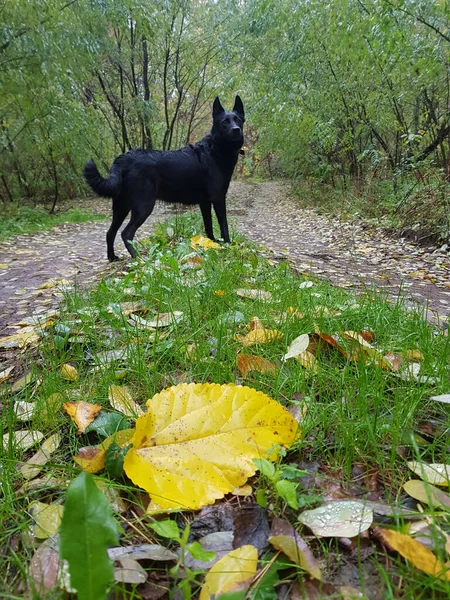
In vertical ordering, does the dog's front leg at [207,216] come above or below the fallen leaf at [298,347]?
above

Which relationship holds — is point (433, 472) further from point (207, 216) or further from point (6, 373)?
point (207, 216)

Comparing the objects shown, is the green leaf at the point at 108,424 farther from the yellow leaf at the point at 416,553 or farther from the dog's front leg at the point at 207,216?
the dog's front leg at the point at 207,216

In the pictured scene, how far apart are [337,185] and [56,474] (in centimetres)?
1083

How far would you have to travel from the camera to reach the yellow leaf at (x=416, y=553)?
570 mm

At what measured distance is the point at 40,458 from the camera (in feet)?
3.13

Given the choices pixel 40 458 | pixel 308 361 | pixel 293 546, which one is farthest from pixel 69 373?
pixel 293 546

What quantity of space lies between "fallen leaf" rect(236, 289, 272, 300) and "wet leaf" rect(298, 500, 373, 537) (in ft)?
4.55


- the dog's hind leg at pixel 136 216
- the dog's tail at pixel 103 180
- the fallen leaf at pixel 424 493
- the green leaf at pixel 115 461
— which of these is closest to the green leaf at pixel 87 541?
the green leaf at pixel 115 461

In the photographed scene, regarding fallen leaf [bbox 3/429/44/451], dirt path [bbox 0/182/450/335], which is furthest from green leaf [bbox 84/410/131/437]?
dirt path [bbox 0/182/450/335]

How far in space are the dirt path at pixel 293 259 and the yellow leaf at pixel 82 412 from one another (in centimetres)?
121

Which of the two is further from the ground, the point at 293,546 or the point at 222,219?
the point at 222,219

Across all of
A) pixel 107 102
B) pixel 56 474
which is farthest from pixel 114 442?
pixel 107 102

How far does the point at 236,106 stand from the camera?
15.4ft

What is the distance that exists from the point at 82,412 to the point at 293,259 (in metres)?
3.40
